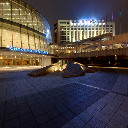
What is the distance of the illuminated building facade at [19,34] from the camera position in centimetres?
2158

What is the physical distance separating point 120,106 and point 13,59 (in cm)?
3554

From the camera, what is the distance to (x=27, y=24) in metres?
27.4

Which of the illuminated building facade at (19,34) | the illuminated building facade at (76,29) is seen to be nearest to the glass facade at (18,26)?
the illuminated building facade at (19,34)

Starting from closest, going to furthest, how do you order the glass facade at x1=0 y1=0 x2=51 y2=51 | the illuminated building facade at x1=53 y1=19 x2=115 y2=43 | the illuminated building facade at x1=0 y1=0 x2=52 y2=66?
the illuminated building facade at x1=0 y1=0 x2=52 y2=66 → the glass facade at x1=0 y1=0 x2=51 y2=51 → the illuminated building facade at x1=53 y1=19 x2=115 y2=43

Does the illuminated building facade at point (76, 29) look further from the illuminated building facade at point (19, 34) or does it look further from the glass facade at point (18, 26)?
the glass facade at point (18, 26)

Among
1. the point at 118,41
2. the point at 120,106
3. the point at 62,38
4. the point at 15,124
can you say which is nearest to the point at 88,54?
the point at 118,41

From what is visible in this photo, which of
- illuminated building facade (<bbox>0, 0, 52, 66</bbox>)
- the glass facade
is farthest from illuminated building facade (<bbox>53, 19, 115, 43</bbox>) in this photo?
the glass facade

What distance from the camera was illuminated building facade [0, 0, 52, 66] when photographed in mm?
21578

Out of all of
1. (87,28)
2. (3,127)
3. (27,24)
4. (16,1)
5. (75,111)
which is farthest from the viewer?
(87,28)

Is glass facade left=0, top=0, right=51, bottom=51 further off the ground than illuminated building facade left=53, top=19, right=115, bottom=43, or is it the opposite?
illuminated building facade left=53, top=19, right=115, bottom=43

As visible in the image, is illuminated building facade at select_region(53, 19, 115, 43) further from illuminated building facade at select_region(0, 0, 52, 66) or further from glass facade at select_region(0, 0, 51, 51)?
glass facade at select_region(0, 0, 51, 51)

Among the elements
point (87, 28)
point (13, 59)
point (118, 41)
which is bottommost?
point (13, 59)

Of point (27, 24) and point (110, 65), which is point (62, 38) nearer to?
point (27, 24)

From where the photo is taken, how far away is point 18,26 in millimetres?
23969
